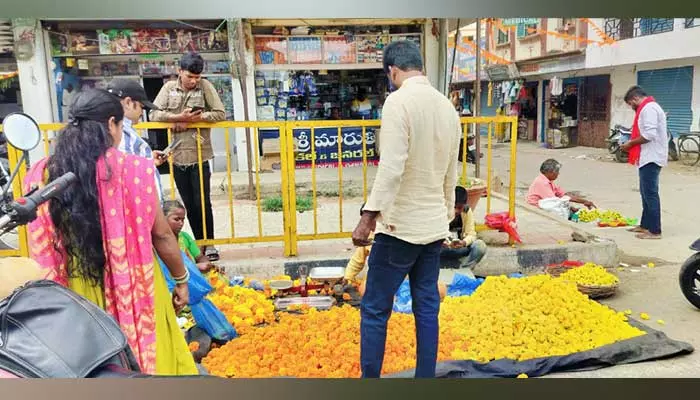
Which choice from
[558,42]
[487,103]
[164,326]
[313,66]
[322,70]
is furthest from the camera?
[487,103]

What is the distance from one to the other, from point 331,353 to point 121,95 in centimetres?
202

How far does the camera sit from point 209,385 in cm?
213

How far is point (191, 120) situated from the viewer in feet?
16.0

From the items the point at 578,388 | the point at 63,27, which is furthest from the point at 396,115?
the point at 63,27

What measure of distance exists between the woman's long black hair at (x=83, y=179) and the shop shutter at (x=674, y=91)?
16510 mm

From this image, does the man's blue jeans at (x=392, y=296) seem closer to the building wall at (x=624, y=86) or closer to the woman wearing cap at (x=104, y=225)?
the woman wearing cap at (x=104, y=225)

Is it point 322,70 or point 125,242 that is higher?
point 322,70

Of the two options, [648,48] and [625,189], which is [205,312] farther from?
[648,48]

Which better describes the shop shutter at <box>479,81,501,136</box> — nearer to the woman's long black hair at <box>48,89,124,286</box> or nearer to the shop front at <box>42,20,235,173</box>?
the shop front at <box>42,20,235,173</box>

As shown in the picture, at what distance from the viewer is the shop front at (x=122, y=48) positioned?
10203mm

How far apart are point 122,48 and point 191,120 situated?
21.3 feet

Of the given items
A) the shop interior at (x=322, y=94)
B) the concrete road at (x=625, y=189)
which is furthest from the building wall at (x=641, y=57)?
the shop interior at (x=322, y=94)

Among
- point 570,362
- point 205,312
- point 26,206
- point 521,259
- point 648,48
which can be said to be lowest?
point 570,362

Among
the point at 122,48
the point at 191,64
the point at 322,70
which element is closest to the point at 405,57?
the point at 191,64
